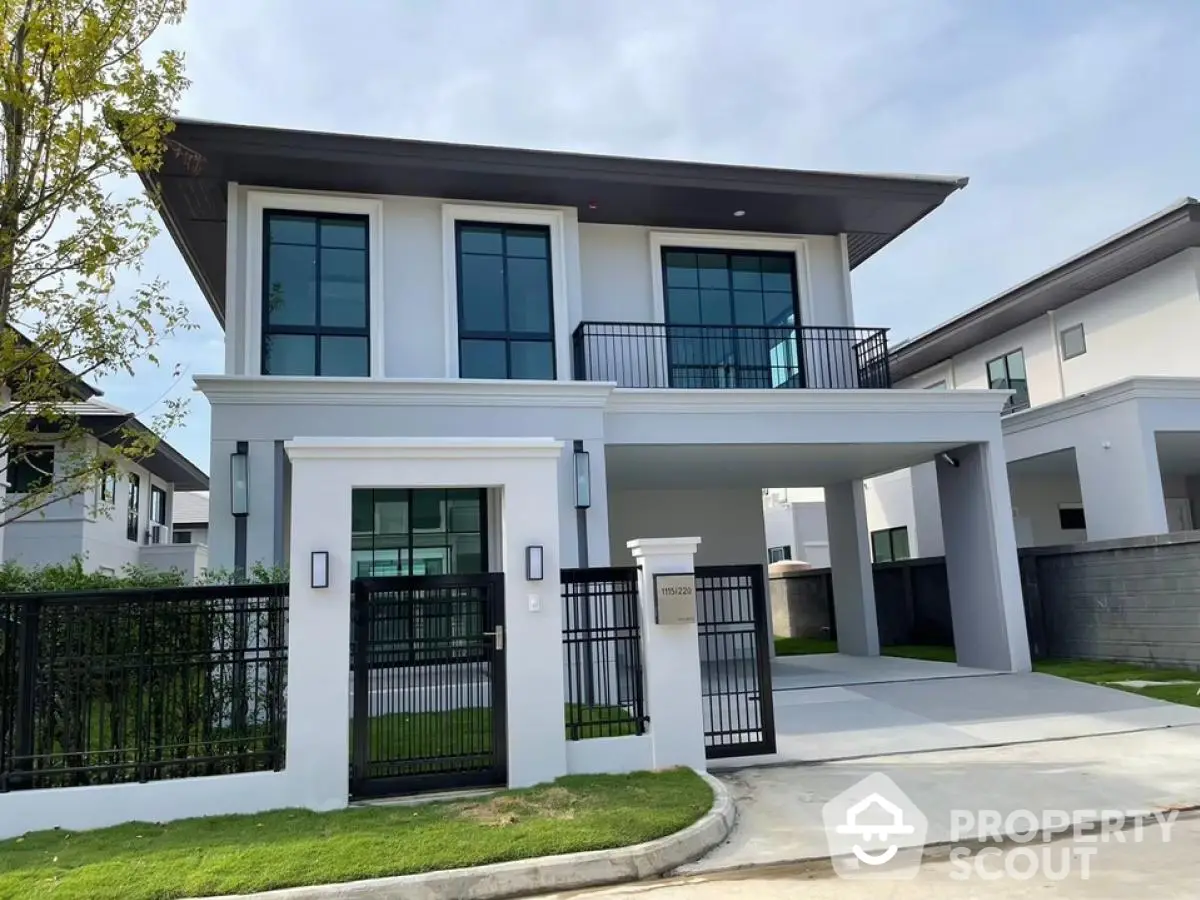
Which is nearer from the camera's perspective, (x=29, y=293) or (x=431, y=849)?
(x=431, y=849)

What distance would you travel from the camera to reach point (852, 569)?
15.9m

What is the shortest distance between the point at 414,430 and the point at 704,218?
560cm

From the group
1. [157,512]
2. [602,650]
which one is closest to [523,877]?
[602,650]

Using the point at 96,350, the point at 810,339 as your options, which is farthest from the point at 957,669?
the point at 96,350

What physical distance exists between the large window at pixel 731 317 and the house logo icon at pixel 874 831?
23.3 feet

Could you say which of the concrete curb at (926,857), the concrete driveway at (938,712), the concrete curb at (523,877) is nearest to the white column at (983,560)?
the concrete driveway at (938,712)

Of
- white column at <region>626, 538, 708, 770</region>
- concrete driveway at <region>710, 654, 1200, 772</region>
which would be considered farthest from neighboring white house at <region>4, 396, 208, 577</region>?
concrete driveway at <region>710, 654, 1200, 772</region>

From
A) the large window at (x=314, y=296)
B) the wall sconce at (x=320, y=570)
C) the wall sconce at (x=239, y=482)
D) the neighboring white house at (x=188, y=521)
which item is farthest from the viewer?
the neighboring white house at (x=188, y=521)

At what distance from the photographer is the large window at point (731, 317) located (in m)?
12.8

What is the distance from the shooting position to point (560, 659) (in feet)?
22.7

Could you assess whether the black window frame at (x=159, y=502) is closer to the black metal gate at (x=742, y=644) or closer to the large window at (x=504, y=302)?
the large window at (x=504, y=302)

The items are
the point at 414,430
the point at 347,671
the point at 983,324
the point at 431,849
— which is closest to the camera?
the point at 431,849

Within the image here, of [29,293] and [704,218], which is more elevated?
[704,218]

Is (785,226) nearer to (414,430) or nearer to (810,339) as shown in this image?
(810,339)
